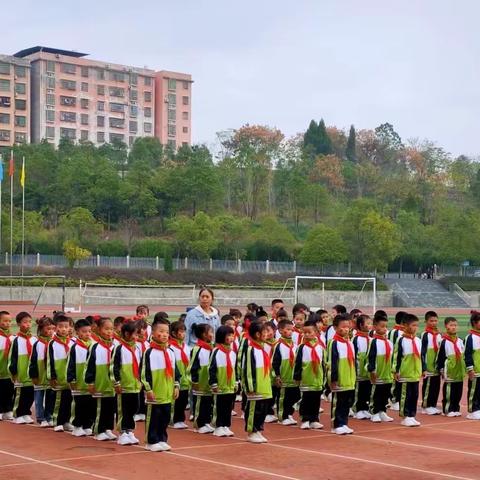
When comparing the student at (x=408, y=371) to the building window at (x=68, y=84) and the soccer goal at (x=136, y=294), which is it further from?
the building window at (x=68, y=84)

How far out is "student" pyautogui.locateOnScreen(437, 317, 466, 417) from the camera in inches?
544

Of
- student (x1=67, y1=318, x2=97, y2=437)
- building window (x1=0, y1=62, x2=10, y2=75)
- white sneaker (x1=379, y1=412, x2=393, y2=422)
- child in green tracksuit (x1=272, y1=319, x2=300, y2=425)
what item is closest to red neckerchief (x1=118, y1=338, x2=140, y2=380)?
student (x1=67, y1=318, x2=97, y2=437)

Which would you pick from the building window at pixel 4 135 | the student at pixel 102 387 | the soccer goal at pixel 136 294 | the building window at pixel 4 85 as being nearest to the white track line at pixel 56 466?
the student at pixel 102 387

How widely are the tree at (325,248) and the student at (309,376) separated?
4478cm

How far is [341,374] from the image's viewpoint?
12211 mm

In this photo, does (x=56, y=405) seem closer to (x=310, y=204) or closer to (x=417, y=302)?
(x=417, y=302)

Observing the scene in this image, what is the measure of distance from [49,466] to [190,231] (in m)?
47.4

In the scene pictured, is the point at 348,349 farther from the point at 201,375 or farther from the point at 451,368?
the point at 451,368

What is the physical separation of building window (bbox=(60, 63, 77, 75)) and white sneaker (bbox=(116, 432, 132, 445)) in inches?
3457

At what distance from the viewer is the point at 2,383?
42.7ft

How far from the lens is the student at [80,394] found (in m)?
11.7

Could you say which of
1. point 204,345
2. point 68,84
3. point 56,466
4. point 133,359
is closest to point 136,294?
point 204,345

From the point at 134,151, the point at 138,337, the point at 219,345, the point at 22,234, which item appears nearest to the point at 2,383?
the point at 138,337

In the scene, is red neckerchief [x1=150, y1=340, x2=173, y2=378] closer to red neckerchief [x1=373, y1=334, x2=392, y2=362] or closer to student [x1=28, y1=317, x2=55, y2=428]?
student [x1=28, y1=317, x2=55, y2=428]
